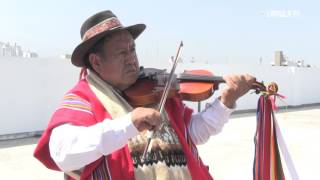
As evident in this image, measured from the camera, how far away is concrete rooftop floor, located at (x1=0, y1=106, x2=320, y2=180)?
5.72m

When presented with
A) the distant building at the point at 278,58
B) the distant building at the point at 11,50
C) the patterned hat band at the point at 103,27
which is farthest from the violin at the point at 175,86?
the distant building at the point at 278,58

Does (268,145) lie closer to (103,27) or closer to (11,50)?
(103,27)

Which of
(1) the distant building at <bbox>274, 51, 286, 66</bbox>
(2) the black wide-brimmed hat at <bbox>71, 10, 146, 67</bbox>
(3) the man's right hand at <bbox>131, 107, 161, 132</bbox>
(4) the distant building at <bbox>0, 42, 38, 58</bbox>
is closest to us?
(3) the man's right hand at <bbox>131, 107, 161, 132</bbox>

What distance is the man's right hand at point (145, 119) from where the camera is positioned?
1.51 m

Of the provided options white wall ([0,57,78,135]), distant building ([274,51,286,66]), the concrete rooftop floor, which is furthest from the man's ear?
distant building ([274,51,286,66])

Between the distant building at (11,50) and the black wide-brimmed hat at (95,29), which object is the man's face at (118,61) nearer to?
the black wide-brimmed hat at (95,29)

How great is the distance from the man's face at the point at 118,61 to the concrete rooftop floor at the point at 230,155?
12.5ft

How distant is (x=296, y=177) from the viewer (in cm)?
217

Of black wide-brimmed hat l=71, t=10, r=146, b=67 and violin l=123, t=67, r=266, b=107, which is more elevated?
black wide-brimmed hat l=71, t=10, r=146, b=67

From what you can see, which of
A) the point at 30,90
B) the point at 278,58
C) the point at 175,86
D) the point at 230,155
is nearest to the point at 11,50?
the point at 30,90

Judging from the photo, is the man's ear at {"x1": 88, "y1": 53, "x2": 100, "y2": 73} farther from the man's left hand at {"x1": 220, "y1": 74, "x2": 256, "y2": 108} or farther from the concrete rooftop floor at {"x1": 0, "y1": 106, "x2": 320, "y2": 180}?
the concrete rooftop floor at {"x1": 0, "y1": 106, "x2": 320, "y2": 180}

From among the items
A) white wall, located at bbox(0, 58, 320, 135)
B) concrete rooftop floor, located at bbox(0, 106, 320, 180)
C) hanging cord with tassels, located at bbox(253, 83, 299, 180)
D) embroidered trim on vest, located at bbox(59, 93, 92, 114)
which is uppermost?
embroidered trim on vest, located at bbox(59, 93, 92, 114)

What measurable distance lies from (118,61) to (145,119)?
1.44 ft

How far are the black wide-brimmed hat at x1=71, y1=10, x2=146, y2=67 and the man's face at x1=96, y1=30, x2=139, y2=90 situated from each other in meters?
0.05
